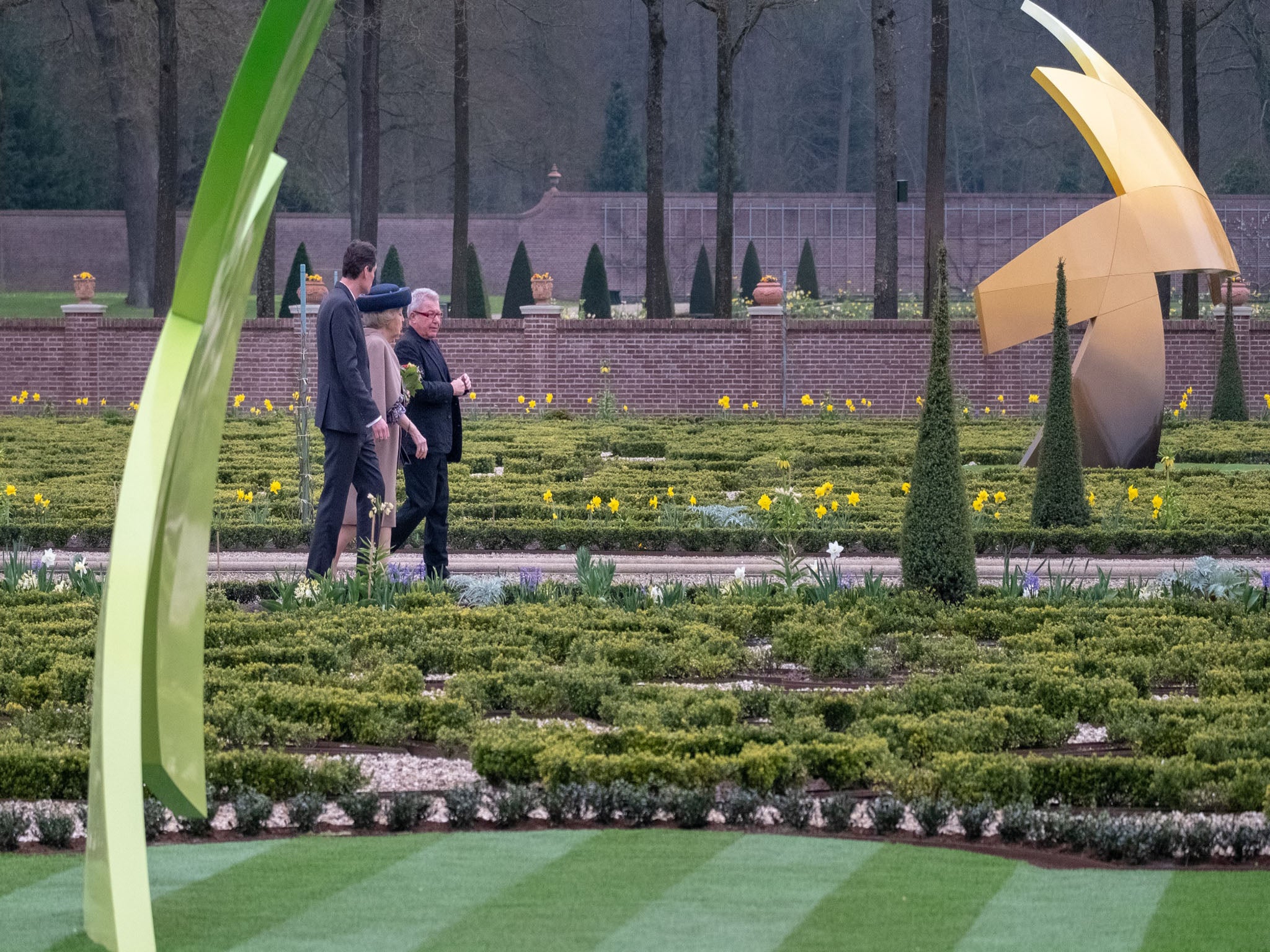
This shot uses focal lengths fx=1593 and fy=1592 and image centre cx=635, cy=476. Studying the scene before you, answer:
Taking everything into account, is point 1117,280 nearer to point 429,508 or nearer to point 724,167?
point 429,508

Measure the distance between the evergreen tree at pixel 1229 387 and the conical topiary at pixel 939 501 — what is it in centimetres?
1500

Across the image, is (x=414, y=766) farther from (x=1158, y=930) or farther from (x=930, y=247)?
(x=930, y=247)

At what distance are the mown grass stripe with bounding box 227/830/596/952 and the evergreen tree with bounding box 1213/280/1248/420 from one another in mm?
19117

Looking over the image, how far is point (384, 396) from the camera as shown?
8461mm

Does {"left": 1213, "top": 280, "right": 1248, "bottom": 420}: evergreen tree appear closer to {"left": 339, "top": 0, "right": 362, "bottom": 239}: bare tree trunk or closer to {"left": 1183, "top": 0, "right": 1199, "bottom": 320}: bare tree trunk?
{"left": 1183, "top": 0, "right": 1199, "bottom": 320}: bare tree trunk

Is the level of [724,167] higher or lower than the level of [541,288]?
higher

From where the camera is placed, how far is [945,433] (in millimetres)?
8258

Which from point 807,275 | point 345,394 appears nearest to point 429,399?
point 345,394

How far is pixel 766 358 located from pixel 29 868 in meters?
20.8

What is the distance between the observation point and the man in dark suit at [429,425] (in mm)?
8812

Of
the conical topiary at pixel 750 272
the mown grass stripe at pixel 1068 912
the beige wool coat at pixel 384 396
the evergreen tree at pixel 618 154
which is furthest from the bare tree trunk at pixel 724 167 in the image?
the mown grass stripe at pixel 1068 912

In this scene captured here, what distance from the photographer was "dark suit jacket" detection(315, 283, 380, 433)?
7949 mm

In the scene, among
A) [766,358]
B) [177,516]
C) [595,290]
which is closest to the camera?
[177,516]

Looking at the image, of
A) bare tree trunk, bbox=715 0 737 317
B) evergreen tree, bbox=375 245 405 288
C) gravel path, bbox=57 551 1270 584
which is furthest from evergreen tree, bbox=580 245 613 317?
gravel path, bbox=57 551 1270 584
